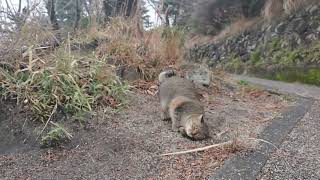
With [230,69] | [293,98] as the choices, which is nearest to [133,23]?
[293,98]

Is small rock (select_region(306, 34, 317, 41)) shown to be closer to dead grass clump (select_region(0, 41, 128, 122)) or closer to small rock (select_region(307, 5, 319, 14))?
small rock (select_region(307, 5, 319, 14))

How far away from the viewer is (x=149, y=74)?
3.97 metres

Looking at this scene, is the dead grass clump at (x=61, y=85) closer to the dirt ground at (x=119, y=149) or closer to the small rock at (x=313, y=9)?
the dirt ground at (x=119, y=149)

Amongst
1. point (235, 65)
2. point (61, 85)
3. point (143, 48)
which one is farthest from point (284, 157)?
point (235, 65)

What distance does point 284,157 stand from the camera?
2141 mm

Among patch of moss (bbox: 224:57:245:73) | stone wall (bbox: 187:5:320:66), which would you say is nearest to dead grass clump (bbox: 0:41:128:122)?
stone wall (bbox: 187:5:320:66)

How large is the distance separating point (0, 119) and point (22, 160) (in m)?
0.56

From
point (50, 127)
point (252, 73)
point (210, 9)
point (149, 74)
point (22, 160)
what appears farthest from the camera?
point (210, 9)

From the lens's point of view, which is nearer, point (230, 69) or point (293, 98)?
point (293, 98)

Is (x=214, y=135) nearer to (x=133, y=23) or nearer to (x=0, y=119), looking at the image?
(x=0, y=119)

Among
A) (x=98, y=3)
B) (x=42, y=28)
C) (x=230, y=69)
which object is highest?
(x=98, y=3)

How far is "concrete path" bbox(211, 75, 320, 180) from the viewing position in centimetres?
188

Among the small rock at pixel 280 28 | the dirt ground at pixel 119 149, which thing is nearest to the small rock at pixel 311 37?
the small rock at pixel 280 28

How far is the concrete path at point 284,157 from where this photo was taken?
6.16 feet
